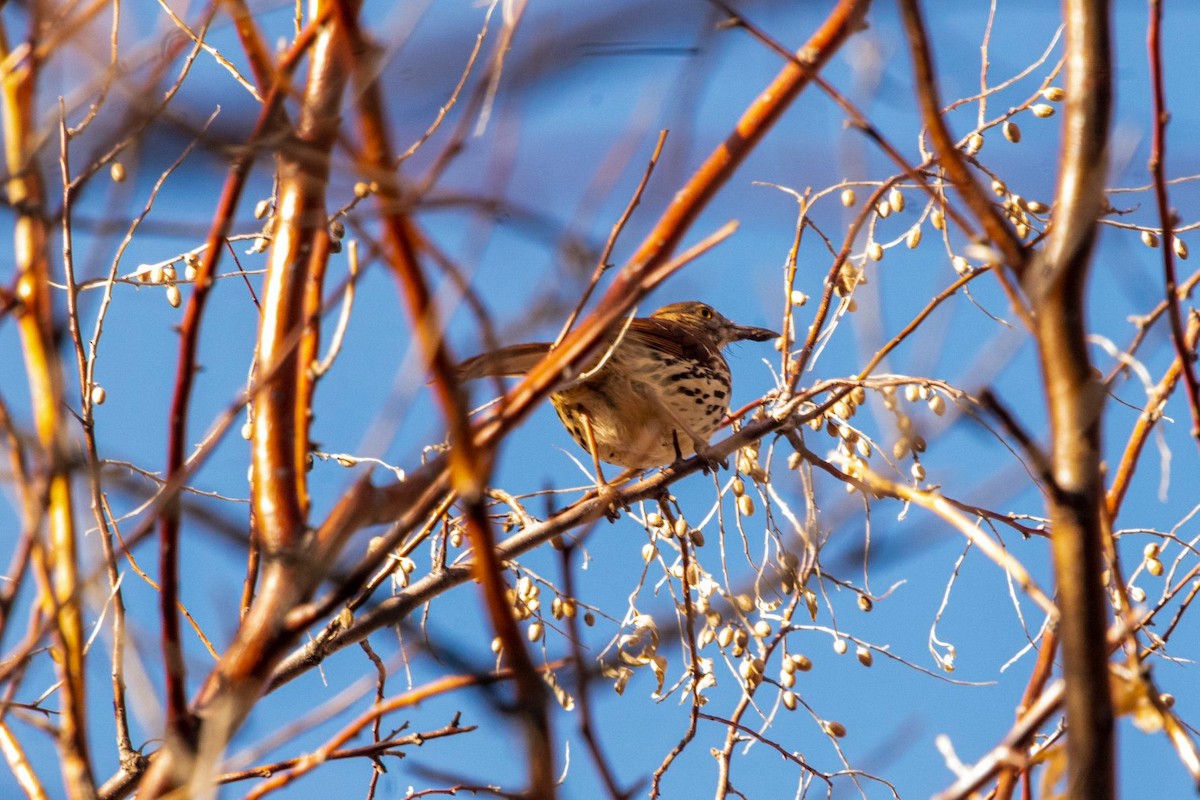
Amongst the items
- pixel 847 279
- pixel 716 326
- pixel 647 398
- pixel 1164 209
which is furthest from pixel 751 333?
pixel 1164 209

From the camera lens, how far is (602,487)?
360 cm

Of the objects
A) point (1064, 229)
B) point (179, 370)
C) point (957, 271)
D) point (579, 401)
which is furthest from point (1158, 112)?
point (579, 401)

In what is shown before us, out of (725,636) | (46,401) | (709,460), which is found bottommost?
(46,401)

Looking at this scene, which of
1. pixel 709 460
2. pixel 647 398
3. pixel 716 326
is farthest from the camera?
pixel 716 326

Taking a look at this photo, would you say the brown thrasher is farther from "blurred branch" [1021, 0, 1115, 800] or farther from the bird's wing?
"blurred branch" [1021, 0, 1115, 800]

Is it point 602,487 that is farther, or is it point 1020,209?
A: point 602,487

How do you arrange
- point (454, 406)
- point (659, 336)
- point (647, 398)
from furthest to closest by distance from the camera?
point (659, 336) → point (647, 398) → point (454, 406)

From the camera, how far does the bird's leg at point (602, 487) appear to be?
11.1 feet

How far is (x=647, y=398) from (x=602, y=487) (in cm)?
92

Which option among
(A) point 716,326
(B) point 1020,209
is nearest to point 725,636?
(B) point 1020,209

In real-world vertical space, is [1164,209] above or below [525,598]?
below

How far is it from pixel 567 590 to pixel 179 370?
71 cm

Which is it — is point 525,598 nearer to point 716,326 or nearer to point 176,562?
point 176,562

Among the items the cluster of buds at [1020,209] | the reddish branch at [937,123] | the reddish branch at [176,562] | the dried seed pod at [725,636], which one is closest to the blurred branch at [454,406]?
the reddish branch at [176,562]
